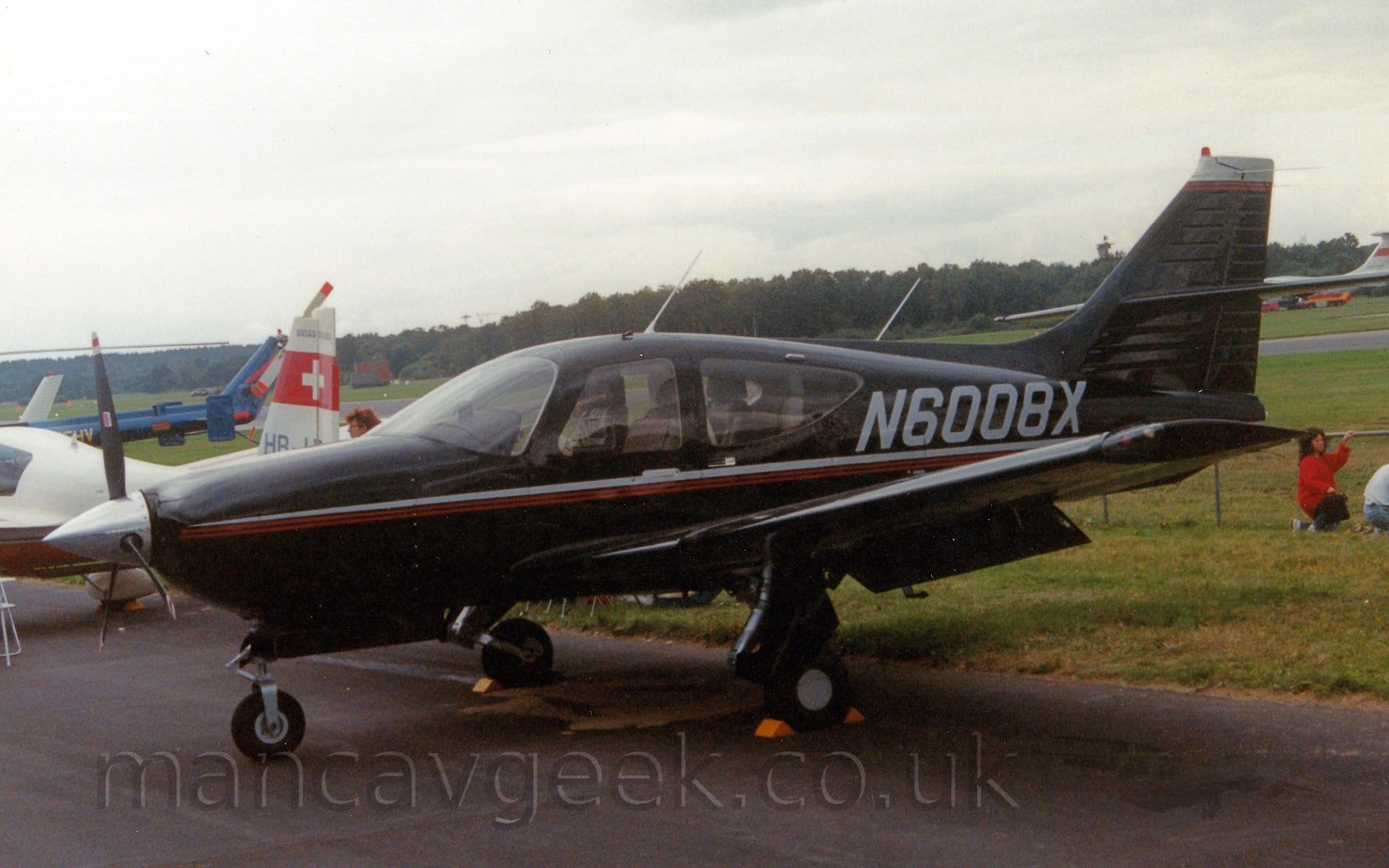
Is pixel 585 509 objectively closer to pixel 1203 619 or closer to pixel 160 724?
pixel 160 724

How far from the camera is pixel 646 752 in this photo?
20.8 ft

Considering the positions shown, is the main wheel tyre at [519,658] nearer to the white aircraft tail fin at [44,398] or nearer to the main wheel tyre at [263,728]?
the main wheel tyre at [263,728]

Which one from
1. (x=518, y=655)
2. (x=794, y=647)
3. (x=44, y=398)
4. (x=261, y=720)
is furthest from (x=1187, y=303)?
(x=44, y=398)

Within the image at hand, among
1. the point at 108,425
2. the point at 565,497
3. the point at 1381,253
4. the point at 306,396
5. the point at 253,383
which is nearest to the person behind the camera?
the point at 565,497

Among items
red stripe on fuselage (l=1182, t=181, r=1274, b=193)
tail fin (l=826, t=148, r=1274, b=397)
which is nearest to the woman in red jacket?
tail fin (l=826, t=148, r=1274, b=397)

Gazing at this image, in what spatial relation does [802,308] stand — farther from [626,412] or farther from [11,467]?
[11,467]

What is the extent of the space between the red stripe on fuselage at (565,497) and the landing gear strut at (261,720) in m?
0.71

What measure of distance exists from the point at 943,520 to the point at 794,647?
1.03 m

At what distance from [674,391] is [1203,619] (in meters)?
3.83

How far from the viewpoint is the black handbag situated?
12.4m

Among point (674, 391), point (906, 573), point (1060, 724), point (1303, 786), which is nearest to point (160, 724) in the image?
point (674, 391)

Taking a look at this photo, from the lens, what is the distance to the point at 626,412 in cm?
696

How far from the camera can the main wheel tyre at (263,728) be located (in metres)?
6.46

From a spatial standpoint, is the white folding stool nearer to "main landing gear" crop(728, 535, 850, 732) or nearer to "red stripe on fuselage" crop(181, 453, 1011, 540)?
"red stripe on fuselage" crop(181, 453, 1011, 540)
